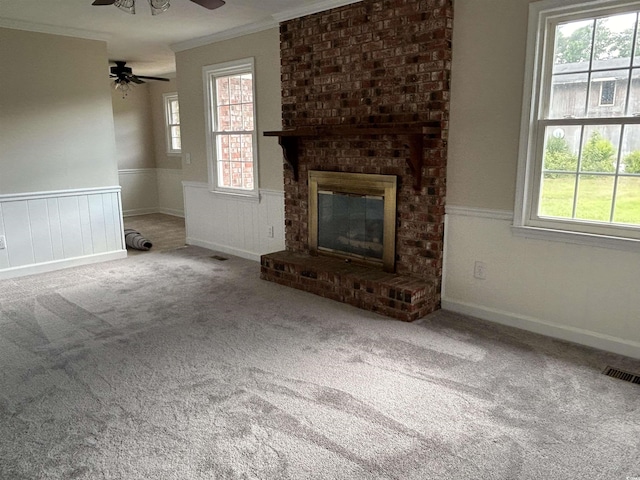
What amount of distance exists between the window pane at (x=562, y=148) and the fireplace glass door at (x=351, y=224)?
4.28ft

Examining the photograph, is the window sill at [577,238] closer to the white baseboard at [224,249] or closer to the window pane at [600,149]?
the window pane at [600,149]

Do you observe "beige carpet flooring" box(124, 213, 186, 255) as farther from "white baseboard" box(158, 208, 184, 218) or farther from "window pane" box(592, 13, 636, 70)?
"window pane" box(592, 13, 636, 70)

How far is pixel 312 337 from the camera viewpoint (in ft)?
10.5

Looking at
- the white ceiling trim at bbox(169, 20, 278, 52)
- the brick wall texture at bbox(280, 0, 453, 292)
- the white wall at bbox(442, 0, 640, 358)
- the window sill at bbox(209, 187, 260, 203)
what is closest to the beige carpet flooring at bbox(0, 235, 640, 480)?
the white wall at bbox(442, 0, 640, 358)

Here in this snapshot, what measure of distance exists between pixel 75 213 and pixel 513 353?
15.3ft

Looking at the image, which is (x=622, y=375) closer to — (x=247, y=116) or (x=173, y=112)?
(x=247, y=116)

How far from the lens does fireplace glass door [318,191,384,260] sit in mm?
3996

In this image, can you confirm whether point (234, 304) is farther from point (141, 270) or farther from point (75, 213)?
point (75, 213)

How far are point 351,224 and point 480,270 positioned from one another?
3.91ft

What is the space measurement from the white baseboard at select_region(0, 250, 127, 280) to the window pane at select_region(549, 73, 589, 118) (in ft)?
15.7

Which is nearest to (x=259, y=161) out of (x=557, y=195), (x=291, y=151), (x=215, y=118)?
(x=291, y=151)

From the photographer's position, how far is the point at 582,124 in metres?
2.93

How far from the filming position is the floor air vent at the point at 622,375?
102 inches

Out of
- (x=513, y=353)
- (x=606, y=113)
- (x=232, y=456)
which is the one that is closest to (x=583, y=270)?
(x=513, y=353)
